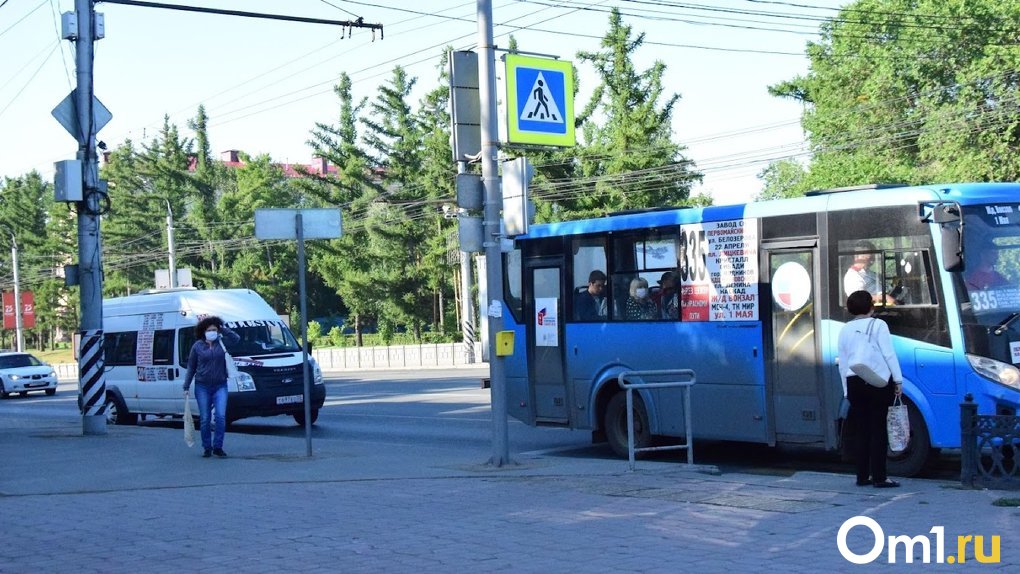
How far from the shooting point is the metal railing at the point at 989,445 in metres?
9.84

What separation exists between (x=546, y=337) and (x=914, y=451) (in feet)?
17.7

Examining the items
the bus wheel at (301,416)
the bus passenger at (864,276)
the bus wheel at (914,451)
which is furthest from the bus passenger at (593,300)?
the bus wheel at (301,416)

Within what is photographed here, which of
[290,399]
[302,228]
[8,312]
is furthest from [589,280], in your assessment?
[8,312]

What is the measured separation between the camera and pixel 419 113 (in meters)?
70.9

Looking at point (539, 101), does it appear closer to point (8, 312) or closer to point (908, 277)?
point (908, 277)

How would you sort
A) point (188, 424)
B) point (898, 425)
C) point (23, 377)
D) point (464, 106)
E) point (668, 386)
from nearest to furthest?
point (898, 425) → point (464, 106) → point (668, 386) → point (188, 424) → point (23, 377)

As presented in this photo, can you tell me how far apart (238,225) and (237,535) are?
77.6m

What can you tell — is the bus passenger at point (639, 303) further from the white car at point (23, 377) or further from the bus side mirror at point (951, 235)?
the white car at point (23, 377)

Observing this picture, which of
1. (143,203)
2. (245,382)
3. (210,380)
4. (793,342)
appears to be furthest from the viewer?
(143,203)

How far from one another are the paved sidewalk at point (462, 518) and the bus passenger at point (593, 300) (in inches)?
90.5

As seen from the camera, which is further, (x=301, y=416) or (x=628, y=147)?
(x=628, y=147)

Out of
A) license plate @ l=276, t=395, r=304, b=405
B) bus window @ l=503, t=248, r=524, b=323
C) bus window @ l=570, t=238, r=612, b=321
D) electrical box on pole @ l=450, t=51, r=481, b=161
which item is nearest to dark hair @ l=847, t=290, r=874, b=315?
electrical box on pole @ l=450, t=51, r=481, b=161

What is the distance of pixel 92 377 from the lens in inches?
773

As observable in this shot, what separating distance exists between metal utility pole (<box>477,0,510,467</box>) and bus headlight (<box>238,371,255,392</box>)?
27.9 ft
